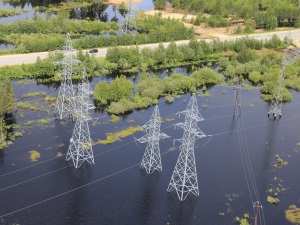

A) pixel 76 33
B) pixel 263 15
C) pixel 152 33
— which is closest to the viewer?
pixel 152 33

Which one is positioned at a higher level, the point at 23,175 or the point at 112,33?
the point at 112,33

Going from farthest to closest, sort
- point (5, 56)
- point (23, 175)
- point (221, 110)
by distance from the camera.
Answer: point (5, 56)
point (221, 110)
point (23, 175)

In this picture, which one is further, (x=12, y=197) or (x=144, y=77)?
(x=144, y=77)

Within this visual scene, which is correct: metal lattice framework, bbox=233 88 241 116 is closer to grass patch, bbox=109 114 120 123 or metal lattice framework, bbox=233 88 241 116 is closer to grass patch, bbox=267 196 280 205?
grass patch, bbox=109 114 120 123

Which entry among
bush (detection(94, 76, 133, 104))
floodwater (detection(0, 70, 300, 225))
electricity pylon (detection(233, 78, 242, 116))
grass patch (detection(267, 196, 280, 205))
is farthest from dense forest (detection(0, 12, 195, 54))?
grass patch (detection(267, 196, 280, 205))

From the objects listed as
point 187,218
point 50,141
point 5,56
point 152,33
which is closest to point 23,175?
point 50,141

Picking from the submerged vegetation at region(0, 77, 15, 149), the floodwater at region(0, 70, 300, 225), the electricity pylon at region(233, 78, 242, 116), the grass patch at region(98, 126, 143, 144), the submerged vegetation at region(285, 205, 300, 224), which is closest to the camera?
the floodwater at region(0, 70, 300, 225)

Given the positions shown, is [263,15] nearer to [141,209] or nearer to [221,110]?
[221,110]

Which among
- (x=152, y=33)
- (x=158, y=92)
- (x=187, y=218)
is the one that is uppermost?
(x=152, y=33)

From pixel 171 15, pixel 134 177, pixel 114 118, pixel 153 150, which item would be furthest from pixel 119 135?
pixel 171 15
